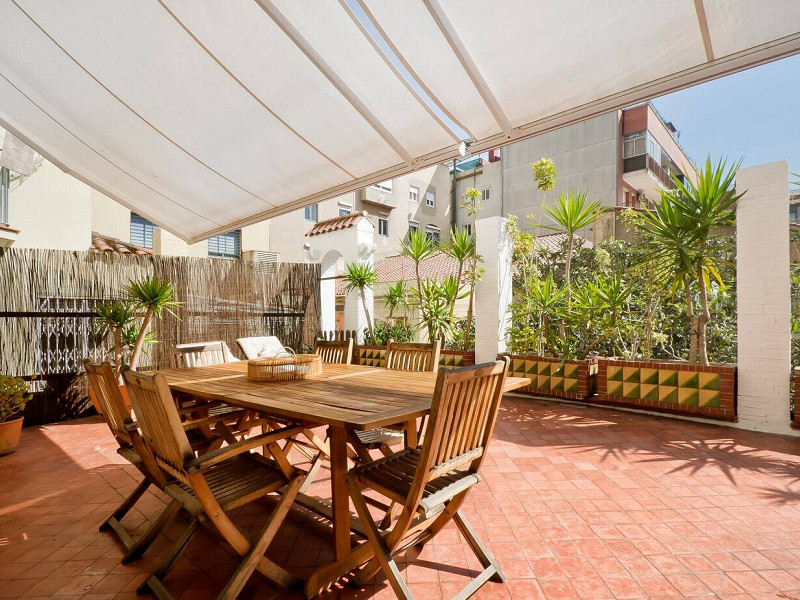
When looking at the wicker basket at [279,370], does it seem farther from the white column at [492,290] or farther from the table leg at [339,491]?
the white column at [492,290]

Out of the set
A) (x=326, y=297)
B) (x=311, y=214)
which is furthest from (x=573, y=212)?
(x=311, y=214)

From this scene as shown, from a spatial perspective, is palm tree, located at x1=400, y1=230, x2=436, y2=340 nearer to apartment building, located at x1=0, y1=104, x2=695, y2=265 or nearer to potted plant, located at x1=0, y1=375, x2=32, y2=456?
apartment building, located at x1=0, y1=104, x2=695, y2=265

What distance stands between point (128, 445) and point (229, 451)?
1214mm

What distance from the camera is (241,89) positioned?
274 centimetres

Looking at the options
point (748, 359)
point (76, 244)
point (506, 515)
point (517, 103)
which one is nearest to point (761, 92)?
point (748, 359)

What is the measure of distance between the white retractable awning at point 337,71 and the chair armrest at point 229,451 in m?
2.03

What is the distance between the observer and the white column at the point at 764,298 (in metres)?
4.15

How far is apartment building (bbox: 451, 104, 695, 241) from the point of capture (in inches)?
609

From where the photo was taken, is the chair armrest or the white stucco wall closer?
the chair armrest

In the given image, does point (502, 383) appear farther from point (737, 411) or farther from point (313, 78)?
point (737, 411)

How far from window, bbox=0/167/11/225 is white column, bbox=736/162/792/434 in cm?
992

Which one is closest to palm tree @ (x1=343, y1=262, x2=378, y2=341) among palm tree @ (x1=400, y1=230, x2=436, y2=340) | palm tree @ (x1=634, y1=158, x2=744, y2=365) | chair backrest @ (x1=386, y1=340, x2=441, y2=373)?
palm tree @ (x1=400, y1=230, x2=436, y2=340)

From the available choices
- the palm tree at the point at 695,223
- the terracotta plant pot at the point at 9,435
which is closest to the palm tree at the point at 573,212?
the palm tree at the point at 695,223

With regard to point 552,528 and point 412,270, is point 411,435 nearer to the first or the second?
point 552,528
